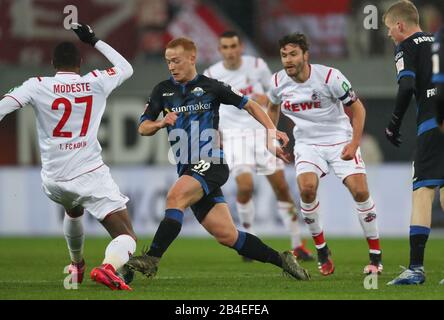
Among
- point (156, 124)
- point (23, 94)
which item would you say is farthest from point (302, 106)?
point (23, 94)

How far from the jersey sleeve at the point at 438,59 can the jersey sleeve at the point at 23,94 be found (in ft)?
10.6

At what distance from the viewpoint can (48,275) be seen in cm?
994

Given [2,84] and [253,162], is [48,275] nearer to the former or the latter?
[253,162]

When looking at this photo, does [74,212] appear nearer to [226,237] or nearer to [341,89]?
[226,237]

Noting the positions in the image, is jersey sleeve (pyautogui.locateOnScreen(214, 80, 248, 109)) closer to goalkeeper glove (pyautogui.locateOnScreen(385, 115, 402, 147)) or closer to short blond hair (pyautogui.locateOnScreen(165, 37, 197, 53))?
short blond hair (pyautogui.locateOnScreen(165, 37, 197, 53))

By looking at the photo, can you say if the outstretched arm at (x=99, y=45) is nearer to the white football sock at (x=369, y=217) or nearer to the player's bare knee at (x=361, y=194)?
the player's bare knee at (x=361, y=194)

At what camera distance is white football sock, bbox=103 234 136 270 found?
7.94m

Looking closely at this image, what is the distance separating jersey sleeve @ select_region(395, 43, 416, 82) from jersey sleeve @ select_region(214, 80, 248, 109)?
4.40 feet

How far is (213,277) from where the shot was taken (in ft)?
31.6

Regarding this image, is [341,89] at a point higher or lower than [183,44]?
lower

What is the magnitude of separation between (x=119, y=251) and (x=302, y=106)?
113 inches

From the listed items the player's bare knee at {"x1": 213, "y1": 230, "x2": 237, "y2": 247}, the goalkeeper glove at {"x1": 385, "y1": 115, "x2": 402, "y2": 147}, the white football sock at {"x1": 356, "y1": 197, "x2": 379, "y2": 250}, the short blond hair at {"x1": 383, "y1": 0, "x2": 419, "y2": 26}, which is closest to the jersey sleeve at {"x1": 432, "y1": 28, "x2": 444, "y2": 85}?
the short blond hair at {"x1": 383, "y1": 0, "x2": 419, "y2": 26}

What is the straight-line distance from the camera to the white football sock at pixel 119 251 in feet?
26.1

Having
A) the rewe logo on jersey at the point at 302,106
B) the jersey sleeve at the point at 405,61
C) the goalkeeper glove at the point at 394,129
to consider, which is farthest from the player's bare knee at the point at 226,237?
the rewe logo on jersey at the point at 302,106
